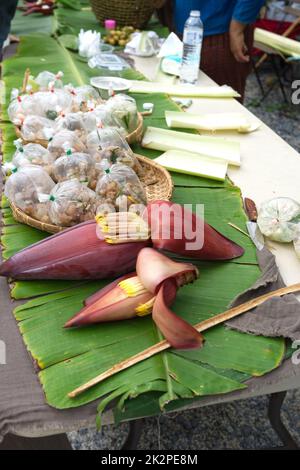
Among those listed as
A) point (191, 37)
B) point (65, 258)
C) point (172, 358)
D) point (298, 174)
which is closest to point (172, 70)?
point (191, 37)

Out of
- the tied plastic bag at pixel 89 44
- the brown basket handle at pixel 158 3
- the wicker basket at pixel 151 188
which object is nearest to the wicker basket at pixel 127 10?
the brown basket handle at pixel 158 3

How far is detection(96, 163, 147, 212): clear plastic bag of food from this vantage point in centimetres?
121

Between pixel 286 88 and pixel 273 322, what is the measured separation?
457 cm

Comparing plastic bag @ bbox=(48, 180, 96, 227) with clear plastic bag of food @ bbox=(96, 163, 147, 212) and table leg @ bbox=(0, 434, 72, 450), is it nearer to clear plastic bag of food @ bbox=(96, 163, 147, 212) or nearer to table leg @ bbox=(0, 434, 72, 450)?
clear plastic bag of food @ bbox=(96, 163, 147, 212)

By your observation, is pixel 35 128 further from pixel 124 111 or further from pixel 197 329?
pixel 197 329

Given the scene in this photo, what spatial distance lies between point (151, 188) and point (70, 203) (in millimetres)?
377

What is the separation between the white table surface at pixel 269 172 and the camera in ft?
4.10

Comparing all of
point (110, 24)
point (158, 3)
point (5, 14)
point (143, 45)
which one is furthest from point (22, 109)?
point (158, 3)

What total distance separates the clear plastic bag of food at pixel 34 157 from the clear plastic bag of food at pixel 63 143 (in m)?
0.02

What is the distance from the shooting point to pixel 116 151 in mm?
1400

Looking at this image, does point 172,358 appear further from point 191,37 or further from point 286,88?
point 286,88

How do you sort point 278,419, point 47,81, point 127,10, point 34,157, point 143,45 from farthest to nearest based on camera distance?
point 127,10, point 143,45, point 47,81, point 278,419, point 34,157

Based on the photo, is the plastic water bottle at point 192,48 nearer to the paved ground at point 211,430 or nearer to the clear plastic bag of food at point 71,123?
the clear plastic bag of food at point 71,123

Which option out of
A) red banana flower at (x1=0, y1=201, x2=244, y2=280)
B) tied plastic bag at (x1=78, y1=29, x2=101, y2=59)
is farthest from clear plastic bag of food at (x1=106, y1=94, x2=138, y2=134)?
tied plastic bag at (x1=78, y1=29, x2=101, y2=59)
